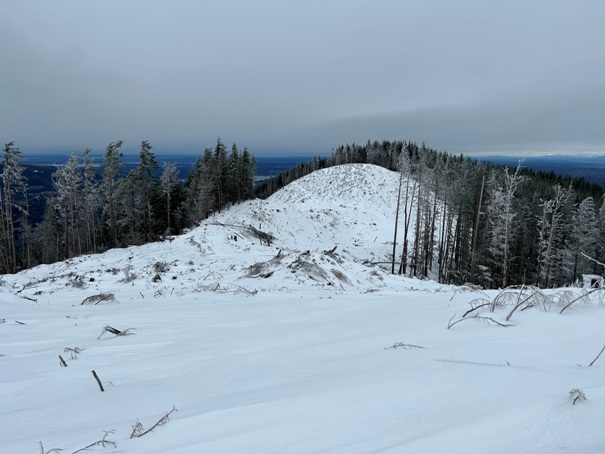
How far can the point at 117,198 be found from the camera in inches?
1537

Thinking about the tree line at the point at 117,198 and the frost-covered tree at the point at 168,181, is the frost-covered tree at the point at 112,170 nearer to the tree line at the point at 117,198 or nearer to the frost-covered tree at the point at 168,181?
the tree line at the point at 117,198

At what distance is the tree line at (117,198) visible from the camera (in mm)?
32594

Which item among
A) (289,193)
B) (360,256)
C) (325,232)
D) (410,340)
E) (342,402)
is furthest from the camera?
(289,193)

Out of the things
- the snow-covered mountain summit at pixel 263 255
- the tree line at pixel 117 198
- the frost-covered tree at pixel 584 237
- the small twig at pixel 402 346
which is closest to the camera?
the small twig at pixel 402 346

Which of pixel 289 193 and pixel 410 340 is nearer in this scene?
pixel 410 340

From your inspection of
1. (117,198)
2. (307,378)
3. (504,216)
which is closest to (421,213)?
(504,216)

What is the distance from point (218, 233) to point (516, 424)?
76.5ft

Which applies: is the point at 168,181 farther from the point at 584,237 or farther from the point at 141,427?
the point at 584,237

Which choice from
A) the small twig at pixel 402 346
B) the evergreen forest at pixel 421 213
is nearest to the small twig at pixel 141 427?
the small twig at pixel 402 346

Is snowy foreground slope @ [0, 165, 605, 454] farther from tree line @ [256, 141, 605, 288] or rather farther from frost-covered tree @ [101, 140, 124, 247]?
frost-covered tree @ [101, 140, 124, 247]

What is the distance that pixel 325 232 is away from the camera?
43.1m

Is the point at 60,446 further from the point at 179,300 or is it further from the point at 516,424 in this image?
the point at 179,300

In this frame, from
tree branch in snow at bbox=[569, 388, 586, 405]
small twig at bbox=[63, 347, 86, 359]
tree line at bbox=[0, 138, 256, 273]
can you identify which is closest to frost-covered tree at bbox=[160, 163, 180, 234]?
tree line at bbox=[0, 138, 256, 273]

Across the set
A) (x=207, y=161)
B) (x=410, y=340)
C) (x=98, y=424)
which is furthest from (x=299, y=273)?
(x=207, y=161)
